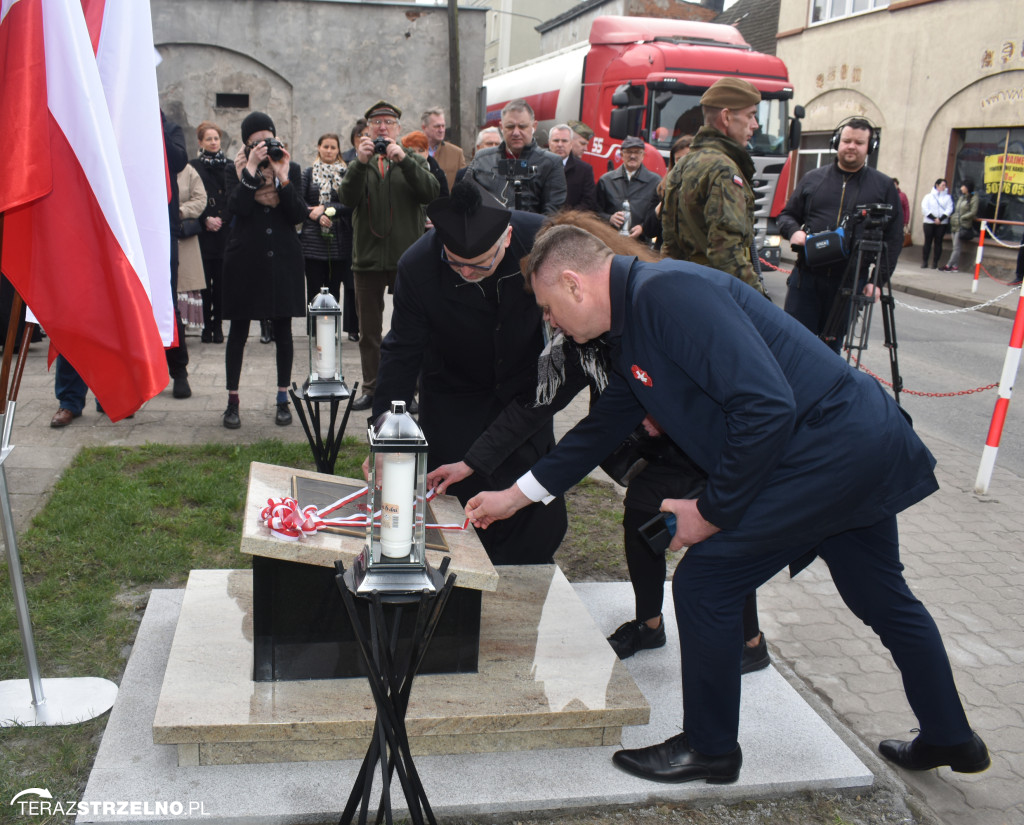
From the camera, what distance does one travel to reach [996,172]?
17484 mm

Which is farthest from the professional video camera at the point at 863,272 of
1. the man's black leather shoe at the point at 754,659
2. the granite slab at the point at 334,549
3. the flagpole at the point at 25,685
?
the flagpole at the point at 25,685

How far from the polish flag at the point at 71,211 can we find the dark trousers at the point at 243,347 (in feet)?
11.3

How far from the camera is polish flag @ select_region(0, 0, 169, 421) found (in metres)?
2.69

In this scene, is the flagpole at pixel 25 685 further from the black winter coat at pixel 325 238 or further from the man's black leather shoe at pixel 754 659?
the black winter coat at pixel 325 238

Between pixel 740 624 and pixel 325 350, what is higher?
pixel 325 350

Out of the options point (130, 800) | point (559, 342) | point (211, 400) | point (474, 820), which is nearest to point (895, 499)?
point (559, 342)

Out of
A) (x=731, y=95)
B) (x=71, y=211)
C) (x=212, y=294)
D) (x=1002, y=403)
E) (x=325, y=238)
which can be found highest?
(x=731, y=95)

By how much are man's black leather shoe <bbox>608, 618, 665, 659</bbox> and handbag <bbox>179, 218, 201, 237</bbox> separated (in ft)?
17.4

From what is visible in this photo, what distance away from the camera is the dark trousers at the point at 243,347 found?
6.35 meters

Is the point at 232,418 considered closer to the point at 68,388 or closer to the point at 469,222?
the point at 68,388

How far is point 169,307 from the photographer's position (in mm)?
3256

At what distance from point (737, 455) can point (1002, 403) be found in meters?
3.94

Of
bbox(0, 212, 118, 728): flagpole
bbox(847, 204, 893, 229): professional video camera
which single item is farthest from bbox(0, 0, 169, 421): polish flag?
bbox(847, 204, 893, 229): professional video camera

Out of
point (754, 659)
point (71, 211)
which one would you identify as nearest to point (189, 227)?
point (71, 211)
